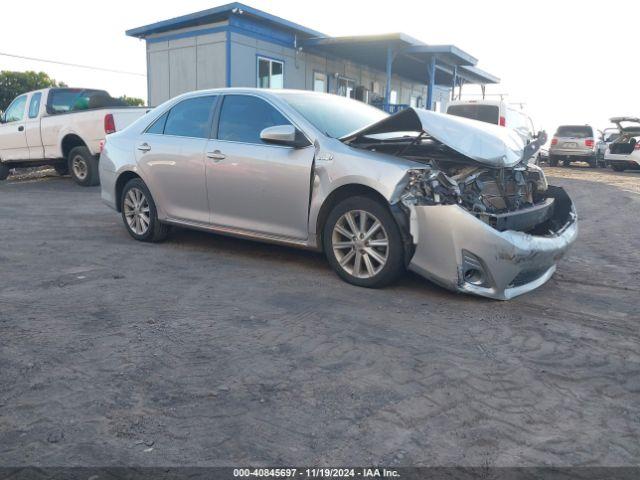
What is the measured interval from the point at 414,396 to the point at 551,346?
1.14 metres

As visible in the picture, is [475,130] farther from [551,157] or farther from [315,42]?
[551,157]

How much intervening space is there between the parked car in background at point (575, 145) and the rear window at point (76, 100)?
1694 centimetres

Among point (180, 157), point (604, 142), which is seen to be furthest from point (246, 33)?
point (604, 142)

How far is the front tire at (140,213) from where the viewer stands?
240 inches

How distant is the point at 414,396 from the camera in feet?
9.02

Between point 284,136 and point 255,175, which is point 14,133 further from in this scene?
point 284,136

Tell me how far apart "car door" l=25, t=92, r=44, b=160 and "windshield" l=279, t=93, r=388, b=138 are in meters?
8.64

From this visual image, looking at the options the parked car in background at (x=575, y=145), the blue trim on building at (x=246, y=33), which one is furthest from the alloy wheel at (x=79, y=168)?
the parked car in background at (x=575, y=145)

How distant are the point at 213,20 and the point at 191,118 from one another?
497 inches

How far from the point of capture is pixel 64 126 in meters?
11.4

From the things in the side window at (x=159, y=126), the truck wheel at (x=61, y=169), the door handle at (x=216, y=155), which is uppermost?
the side window at (x=159, y=126)

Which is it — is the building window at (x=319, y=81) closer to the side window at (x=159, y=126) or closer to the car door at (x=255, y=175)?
the side window at (x=159, y=126)

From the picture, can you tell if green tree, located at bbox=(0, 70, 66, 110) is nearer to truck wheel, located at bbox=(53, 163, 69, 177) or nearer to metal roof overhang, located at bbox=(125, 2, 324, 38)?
metal roof overhang, located at bbox=(125, 2, 324, 38)

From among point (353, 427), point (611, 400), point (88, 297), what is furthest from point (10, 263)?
point (611, 400)
